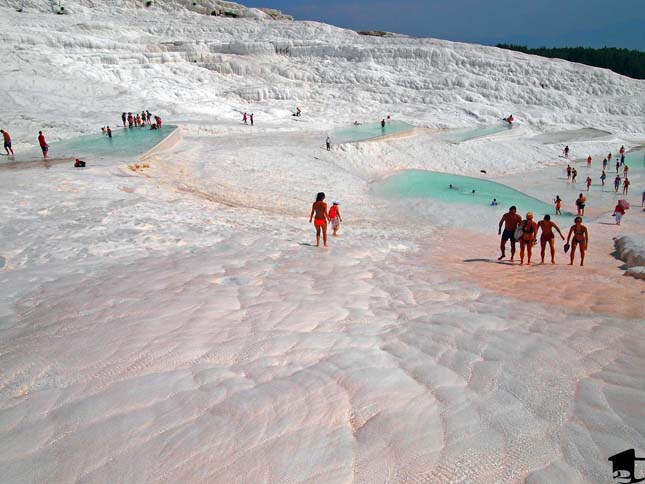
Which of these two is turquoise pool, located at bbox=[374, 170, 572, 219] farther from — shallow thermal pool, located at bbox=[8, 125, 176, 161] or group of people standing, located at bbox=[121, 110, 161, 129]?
group of people standing, located at bbox=[121, 110, 161, 129]

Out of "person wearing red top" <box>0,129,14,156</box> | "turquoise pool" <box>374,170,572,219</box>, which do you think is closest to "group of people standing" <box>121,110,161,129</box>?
"person wearing red top" <box>0,129,14,156</box>

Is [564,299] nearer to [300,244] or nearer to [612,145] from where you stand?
[300,244]

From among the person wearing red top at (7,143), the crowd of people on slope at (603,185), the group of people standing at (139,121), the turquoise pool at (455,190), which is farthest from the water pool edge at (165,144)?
the crowd of people on slope at (603,185)

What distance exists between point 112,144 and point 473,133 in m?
22.3

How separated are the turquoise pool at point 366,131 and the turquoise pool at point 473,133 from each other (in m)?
2.77

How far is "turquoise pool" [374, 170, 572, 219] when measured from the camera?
17.5 metres

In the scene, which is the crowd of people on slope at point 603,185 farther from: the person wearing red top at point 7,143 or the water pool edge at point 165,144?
the person wearing red top at point 7,143

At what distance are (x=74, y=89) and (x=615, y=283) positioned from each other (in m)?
30.8

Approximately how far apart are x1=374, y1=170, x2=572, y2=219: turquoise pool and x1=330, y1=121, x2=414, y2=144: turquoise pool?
3915 mm

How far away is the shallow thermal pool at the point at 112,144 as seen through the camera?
14.9 m

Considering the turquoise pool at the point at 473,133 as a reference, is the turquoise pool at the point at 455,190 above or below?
below

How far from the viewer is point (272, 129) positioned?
25.5 meters

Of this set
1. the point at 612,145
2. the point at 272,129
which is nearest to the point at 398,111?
the point at 272,129

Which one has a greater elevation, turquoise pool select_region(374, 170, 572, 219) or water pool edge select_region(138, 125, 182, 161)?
water pool edge select_region(138, 125, 182, 161)
